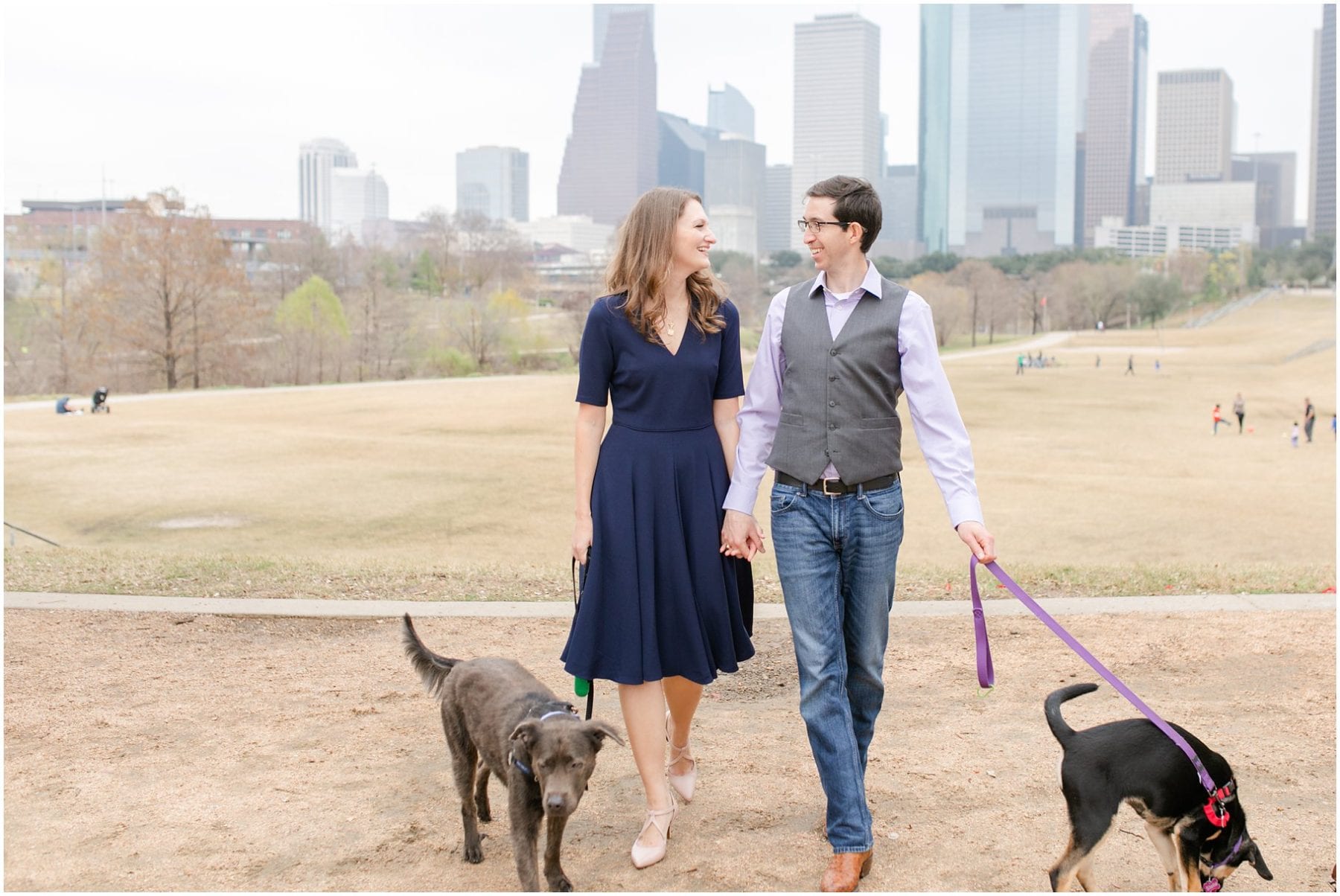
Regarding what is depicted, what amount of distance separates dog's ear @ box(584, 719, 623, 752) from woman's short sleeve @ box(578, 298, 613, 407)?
39.9 inches

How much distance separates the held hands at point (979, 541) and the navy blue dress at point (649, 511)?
0.78 metres

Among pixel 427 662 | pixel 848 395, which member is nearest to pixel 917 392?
pixel 848 395

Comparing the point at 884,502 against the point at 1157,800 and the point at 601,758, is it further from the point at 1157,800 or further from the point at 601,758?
the point at 601,758

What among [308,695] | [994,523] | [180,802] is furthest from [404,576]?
[994,523]

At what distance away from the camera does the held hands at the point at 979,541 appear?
3.23 meters

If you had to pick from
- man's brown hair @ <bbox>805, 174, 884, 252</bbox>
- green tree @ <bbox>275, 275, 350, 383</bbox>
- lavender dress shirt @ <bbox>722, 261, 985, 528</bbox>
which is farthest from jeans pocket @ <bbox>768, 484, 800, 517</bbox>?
green tree @ <bbox>275, 275, 350, 383</bbox>

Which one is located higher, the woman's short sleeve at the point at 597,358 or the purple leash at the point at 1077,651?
the woman's short sleeve at the point at 597,358

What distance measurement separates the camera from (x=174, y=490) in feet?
65.5

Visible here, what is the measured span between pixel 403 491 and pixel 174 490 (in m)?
3.81

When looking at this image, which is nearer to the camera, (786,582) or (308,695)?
(786,582)

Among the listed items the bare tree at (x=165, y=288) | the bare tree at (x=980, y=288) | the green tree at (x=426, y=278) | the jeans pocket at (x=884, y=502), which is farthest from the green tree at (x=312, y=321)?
the jeans pocket at (x=884, y=502)

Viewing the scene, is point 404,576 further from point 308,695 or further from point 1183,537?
point 1183,537

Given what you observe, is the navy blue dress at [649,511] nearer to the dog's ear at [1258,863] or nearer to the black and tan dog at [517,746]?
the black and tan dog at [517,746]

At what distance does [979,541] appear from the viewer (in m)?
3.24
